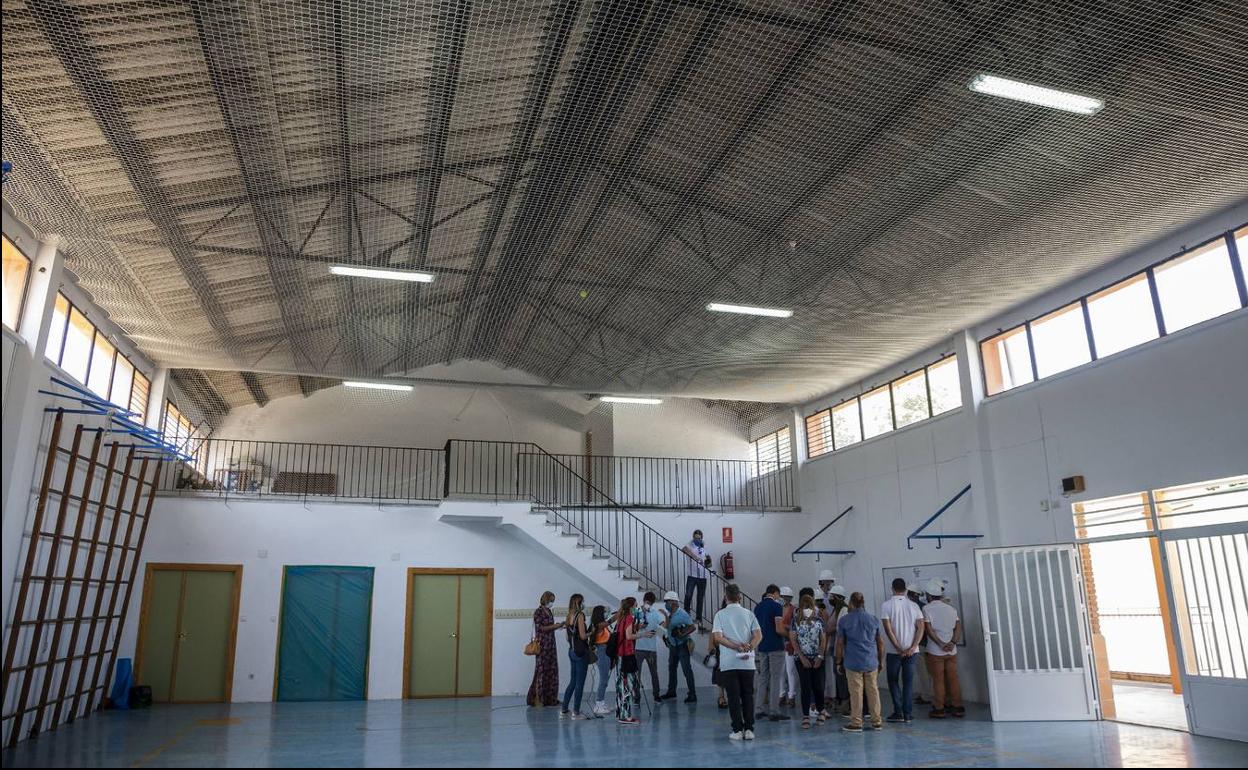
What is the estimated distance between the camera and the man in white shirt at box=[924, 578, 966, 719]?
9.17 meters

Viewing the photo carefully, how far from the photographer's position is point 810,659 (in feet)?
29.2

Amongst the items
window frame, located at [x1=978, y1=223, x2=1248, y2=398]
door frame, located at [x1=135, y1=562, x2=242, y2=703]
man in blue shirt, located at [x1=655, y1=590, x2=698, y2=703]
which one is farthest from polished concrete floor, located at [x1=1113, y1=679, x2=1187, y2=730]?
door frame, located at [x1=135, y1=562, x2=242, y2=703]

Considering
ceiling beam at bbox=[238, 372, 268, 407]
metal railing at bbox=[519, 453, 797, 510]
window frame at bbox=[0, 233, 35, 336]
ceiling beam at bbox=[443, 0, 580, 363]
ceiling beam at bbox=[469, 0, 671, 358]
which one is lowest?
metal railing at bbox=[519, 453, 797, 510]

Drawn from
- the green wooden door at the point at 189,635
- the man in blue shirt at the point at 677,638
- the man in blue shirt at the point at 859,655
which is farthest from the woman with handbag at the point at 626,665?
the green wooden door at the point at 189,635

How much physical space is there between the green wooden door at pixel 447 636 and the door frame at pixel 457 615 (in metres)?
0.02

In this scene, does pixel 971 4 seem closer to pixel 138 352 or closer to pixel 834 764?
pixel 834 764

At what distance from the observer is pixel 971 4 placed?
17.3ft

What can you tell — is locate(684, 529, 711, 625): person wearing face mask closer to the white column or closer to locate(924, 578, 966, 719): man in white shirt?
locate(924, 578, 966, 719): man in white shirt

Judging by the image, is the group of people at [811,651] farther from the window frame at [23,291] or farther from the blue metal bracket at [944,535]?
the window frame at [23,291]

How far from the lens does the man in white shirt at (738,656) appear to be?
24.1 ft

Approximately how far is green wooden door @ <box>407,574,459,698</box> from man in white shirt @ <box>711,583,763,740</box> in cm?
629

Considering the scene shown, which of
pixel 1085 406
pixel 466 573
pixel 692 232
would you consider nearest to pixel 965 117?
pixel 692 232

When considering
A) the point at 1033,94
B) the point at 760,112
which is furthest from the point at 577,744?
the point at 1033,94

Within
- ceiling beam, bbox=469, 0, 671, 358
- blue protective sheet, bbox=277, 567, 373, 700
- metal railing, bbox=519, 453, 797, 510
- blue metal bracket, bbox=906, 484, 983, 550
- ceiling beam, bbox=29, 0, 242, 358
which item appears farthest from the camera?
metal railing, bbox=519, 453, 797, 510
